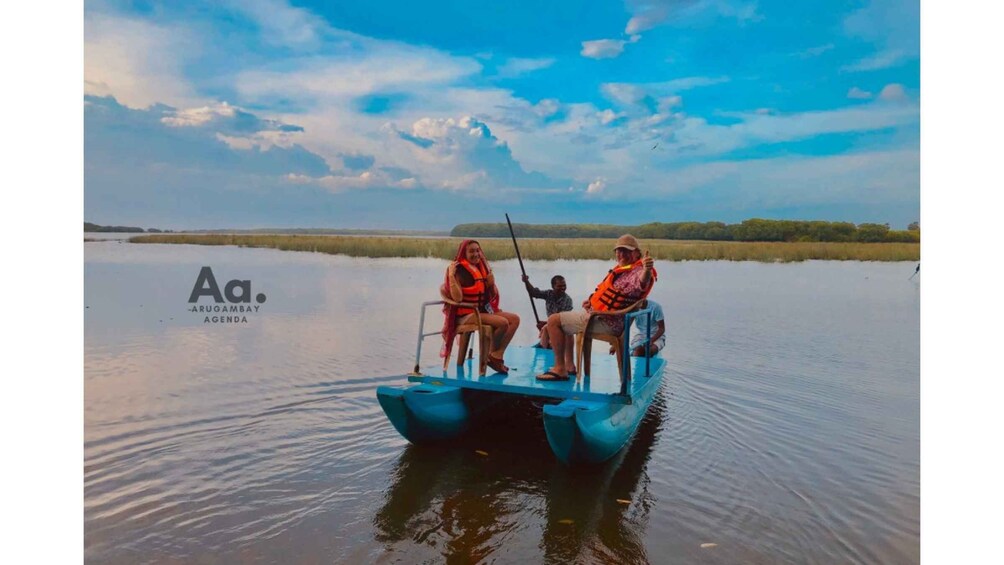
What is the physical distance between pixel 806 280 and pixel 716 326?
1111cm

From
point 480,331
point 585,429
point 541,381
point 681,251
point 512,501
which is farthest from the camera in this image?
point 681,251

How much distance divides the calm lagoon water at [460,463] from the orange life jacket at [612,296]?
140 cm

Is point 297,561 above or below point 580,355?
below

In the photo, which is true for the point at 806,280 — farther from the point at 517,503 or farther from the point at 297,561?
the point at 297,561

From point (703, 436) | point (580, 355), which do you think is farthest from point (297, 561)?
point (703, 436)

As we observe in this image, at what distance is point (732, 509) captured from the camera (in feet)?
16.8

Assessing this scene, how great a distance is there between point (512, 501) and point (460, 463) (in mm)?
916

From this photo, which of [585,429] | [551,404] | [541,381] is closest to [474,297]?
[541,381]

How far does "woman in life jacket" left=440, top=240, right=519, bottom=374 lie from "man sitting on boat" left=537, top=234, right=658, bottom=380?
0.49m

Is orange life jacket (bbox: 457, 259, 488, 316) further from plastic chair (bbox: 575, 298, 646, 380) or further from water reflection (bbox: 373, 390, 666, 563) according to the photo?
water reflection (bbox: 373, 390, 666, 563)

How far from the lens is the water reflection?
4.45 metres

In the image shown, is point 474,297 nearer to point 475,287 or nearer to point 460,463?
point 475,287

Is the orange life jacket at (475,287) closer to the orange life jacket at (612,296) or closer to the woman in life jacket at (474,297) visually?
the woman in life jacket at (474,297)

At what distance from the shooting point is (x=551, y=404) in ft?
17.9
